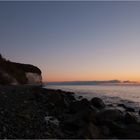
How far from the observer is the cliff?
65363mm

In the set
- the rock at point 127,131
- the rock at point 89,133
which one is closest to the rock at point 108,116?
the rock at point 127,131

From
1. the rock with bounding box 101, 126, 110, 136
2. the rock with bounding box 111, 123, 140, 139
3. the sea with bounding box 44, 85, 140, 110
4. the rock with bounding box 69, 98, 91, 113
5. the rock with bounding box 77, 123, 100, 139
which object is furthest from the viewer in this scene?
the sea with bounding box 44, 85, 140, 110

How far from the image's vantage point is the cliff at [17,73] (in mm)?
65363

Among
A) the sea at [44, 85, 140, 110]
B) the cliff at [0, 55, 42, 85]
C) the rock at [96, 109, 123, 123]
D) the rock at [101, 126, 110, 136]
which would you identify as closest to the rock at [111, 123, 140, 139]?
the rock at [101, 126, 110, 136]

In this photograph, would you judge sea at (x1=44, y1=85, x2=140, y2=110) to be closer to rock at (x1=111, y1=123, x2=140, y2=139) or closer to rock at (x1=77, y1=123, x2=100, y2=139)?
rock at (x1=111, y1=123, x2=140, y2=139)

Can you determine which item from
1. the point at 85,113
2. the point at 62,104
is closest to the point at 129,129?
the point at 85,113

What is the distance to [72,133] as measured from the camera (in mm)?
13773

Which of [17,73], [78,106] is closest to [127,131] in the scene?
[78,106]

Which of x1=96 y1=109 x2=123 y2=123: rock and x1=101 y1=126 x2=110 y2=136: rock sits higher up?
x1=96 y1=109 x2=123 y2=123: rock

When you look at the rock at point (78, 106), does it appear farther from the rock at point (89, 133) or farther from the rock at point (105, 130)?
the rock at point (89, 133)

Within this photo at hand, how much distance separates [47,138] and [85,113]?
4.83 metres

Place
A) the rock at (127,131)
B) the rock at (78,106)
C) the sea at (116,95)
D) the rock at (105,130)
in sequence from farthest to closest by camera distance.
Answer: the sea at (116,95), the rock at (78,106), the rock at (105,130), the rock at (127,131)

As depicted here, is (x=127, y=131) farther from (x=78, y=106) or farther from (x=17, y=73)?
(x=17, y=73)

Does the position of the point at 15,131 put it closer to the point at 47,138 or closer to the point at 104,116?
the point at 47,138
